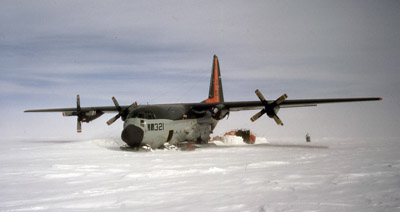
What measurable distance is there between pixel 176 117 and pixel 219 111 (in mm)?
3930

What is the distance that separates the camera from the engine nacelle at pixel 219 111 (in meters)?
25.2

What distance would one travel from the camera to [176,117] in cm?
2314

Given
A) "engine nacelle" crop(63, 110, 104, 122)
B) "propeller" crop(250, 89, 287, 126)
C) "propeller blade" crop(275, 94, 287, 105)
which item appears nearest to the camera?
"propeller blade" crop(275, 94, 287, 105)

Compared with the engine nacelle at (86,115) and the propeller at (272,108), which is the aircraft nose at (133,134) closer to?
the propeller at (272,108)

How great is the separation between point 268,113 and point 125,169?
13185 millimetres

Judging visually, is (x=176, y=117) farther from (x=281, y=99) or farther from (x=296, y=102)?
(x=296, y=102)

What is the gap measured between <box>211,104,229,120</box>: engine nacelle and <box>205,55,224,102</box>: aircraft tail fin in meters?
6.69

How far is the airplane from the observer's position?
2081 cm

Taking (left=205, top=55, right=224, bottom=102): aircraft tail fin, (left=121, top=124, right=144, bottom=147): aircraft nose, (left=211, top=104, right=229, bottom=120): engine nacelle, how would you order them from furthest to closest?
(left=205, top=55, right=224, bottom=102): aircraft tail fin → (left=211, top=104, right=229, bottom=120): engine nacelle → (left=121, top=124, right=144, bottom=147): aircraft nose

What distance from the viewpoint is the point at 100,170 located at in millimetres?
11758

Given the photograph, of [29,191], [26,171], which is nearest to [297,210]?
[29,191]

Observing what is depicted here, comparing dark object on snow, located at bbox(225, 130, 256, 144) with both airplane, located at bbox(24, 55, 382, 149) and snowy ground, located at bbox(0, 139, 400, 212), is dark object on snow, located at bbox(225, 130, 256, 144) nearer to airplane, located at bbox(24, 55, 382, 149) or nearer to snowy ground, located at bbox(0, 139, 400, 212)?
airplane, located at bbox(24, 55, 382, 149)

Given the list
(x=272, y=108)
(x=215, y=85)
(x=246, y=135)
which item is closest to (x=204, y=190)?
(x=272, y=108)

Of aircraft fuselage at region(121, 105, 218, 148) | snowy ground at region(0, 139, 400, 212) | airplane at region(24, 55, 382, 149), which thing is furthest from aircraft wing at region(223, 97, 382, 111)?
snowy ground at region(0, 139, 400, 212)
